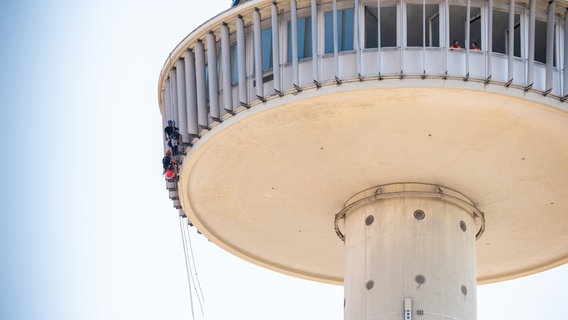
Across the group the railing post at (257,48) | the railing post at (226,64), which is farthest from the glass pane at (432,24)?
the railing post at (226,64)

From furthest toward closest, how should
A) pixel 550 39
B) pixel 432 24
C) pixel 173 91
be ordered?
pixel 173 91, pixel 432 24, pixel 550 39

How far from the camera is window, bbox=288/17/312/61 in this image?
42.0 m

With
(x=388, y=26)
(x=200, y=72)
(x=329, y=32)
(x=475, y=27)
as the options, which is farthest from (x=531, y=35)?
(x=200, y=72)

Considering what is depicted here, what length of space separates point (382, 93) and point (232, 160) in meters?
5.98

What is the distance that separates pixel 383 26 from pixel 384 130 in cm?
300

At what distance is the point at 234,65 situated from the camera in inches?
1714

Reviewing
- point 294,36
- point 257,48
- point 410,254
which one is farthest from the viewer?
point 410,254

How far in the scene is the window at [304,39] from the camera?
42000 millimetres

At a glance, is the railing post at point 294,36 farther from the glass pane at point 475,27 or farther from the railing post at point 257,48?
the glass pane at point 475,27

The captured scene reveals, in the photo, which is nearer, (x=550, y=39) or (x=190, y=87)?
(x=550, y=39)

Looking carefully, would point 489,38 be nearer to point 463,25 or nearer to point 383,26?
point 463,25

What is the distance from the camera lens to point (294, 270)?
50812mm

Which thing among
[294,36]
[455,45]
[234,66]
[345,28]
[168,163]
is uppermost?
[345,28]

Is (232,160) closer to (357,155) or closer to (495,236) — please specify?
(357,155)
